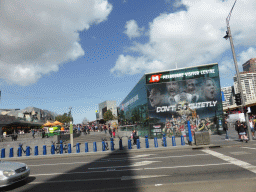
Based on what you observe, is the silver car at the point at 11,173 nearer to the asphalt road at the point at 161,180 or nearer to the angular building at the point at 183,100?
the asphalt road at the point at 161,180

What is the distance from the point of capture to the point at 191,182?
22.2ft

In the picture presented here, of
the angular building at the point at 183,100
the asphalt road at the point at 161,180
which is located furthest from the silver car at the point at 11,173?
the angular building at the point at 183,100

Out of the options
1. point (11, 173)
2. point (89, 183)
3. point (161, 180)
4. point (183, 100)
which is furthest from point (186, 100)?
point (11, 173)

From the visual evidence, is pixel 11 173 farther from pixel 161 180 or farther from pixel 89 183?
pixel 161 180

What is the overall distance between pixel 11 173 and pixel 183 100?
21727 millimetres

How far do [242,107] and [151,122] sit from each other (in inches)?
426

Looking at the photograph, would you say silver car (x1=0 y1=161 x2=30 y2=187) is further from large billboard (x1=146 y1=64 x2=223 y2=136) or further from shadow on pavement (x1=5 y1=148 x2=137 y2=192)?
large billboard (x1=146 y1=64 x2=223 y2=136)

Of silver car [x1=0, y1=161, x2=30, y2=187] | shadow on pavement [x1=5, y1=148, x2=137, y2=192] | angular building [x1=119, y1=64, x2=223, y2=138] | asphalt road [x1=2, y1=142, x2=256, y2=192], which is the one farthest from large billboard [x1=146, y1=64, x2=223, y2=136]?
silver car [x1=0, y1=161, x2=30, y2=187]

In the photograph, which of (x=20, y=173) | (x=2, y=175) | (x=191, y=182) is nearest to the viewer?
(x=191, y=182)

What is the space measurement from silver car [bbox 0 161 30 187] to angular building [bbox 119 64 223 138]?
19.2 metres

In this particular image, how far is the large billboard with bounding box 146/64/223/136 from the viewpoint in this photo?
83.9 feet

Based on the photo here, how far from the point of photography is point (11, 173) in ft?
24.8

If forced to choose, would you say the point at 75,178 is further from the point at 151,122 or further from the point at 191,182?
the point at 151,122

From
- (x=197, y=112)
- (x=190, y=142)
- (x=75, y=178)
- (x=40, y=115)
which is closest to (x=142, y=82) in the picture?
(x=197, y=112)
